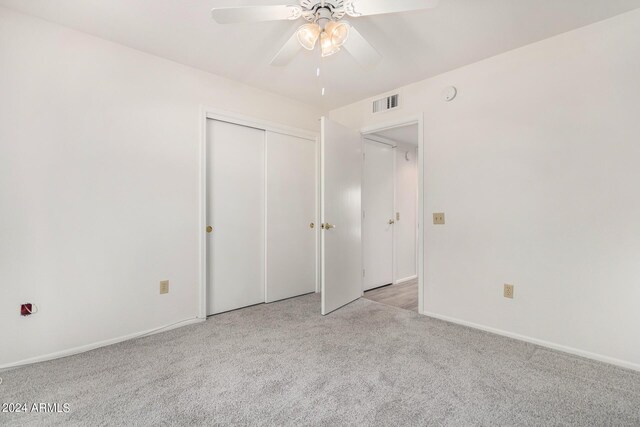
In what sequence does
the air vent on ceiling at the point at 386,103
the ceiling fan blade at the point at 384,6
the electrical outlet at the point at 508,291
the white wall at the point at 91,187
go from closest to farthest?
the ceiling fan blade at the point at 384,6 < the white wall at the point at 91,187 < the electrical outlet at the point at 508,291 < the air vent on ceiling at the point at 386,103

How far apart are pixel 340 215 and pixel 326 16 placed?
1.88 meters

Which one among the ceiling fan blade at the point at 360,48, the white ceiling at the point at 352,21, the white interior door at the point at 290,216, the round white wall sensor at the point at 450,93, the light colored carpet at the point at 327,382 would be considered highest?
the white ceiling at the point at 352,21

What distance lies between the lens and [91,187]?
2205 mm

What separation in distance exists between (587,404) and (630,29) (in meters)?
2.34

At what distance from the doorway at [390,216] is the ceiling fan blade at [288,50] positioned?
67.0 inches

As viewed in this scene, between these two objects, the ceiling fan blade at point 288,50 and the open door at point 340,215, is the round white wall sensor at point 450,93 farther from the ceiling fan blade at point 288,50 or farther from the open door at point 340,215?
the ceiling fan blade at point 288,50

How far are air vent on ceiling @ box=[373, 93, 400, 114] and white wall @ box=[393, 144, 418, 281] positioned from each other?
1.09 metres

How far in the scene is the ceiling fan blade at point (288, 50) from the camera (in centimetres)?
184

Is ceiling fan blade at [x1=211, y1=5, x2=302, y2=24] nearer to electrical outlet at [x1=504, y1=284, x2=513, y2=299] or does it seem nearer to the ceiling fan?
the ceiling fan

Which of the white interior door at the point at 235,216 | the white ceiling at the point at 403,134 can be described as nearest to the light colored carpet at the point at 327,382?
the white interior door at the point at 235,216

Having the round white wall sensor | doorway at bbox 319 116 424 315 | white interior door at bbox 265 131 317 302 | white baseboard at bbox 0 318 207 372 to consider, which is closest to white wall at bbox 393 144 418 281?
doorway at bbox 319 116 424 315

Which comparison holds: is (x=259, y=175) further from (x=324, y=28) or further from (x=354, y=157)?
(x=324, y=28)

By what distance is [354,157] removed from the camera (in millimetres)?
3404

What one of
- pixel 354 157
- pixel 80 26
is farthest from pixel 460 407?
pixel 80 26
